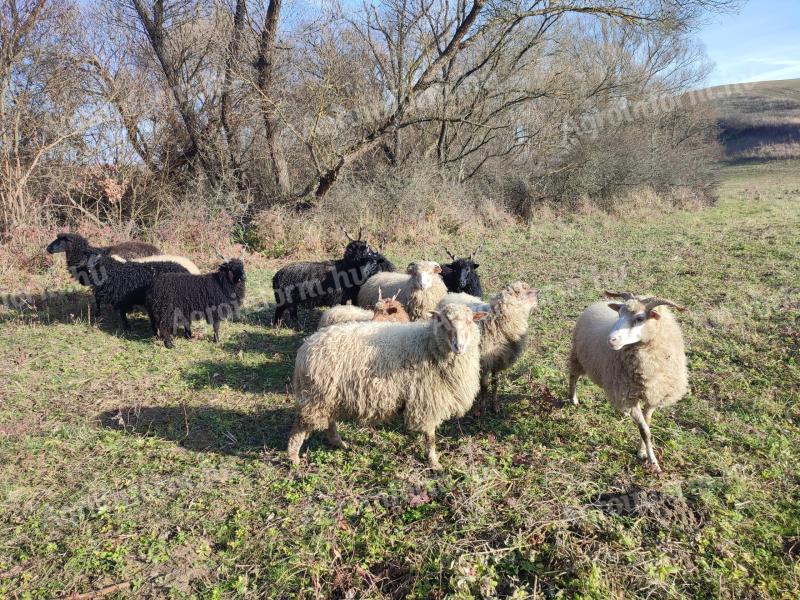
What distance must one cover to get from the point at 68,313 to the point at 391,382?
6.78 m

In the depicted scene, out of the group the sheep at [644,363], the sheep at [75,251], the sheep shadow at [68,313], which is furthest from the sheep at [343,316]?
the sheep at [75,251]

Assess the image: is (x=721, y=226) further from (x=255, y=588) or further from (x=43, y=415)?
(x=43, y=415)

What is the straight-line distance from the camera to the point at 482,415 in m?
4.57

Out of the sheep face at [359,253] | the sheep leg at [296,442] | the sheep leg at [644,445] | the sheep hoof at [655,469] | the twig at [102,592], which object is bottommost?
the sheep hoof at [655,469]

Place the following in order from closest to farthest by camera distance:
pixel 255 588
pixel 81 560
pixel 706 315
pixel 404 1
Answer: pixel 255 588 < pixel 81 560 < pixel 706 315 < pixel 404 1

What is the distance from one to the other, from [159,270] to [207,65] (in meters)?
8.61

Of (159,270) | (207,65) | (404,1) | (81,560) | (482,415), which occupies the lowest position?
(482,415)

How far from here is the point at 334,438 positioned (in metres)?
4.14

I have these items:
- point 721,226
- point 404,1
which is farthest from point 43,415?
point 721,226

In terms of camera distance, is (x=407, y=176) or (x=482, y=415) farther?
(x=407, y=176)

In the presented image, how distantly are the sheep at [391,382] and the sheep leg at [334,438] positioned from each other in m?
0.19

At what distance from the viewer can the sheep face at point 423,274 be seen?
5.98 metres

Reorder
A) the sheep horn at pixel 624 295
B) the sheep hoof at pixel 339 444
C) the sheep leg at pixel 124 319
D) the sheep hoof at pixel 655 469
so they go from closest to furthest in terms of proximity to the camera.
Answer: the sheep hoof at pixel 655 469 → the sheep horn at pixel 624 295 → the sheep hoof at pixel 339 444 → the sheep leg at pixel 124 319

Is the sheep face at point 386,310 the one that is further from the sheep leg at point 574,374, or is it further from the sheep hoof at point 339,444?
the sheep leg at point 574,374
